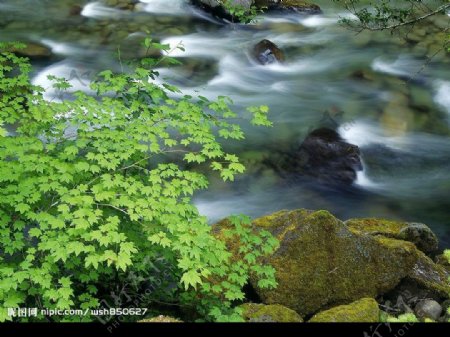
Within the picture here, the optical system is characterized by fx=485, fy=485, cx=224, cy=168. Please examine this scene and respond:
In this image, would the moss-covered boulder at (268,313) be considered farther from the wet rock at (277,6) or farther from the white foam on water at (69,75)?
the wet rock at (277,6)

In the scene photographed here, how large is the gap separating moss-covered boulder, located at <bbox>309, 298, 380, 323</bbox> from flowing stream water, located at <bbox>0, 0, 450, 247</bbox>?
4.13 metres

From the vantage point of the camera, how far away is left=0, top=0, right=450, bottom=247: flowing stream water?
32.3ft

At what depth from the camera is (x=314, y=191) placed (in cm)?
985

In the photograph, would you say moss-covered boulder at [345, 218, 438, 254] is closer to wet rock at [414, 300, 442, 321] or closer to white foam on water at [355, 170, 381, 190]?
wet rock at [414, 300, 442, 321]

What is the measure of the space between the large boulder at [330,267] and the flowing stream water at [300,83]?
113 inches

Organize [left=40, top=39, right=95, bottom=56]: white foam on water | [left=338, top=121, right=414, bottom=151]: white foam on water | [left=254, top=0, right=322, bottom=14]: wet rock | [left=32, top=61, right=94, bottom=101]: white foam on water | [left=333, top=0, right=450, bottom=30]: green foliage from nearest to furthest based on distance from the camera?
[left=333, top=0, right=450, bottom=30]: green foliage, [left=338, top=121, right=414, bottom=151]: white foam on water, [left=32, top=61, right=94, bottom=101]: white foam on water, [left=40, top=39, right=95, bottom=56]: white foam on water, [left=254, top=0, right=322, bottom=14]: wet rock

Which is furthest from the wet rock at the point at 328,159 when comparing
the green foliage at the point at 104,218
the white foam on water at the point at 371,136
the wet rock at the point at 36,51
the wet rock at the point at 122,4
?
the wet rock at the point at 122,4

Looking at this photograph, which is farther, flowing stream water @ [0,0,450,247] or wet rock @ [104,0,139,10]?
wet rock @ [104,0,139,10]

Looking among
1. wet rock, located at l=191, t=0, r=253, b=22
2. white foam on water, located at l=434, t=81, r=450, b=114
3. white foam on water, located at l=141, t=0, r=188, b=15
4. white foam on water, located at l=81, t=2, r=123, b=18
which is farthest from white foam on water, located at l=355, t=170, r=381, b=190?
white foam on water, located at l=81, t=2, r=123, b=18

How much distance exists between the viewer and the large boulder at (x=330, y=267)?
591cm

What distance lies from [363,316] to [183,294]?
6.37 feet

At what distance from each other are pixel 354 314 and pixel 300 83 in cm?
994

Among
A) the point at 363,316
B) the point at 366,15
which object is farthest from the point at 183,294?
the point at 366,15

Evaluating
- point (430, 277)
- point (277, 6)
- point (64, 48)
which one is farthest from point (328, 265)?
point (277, 6)
